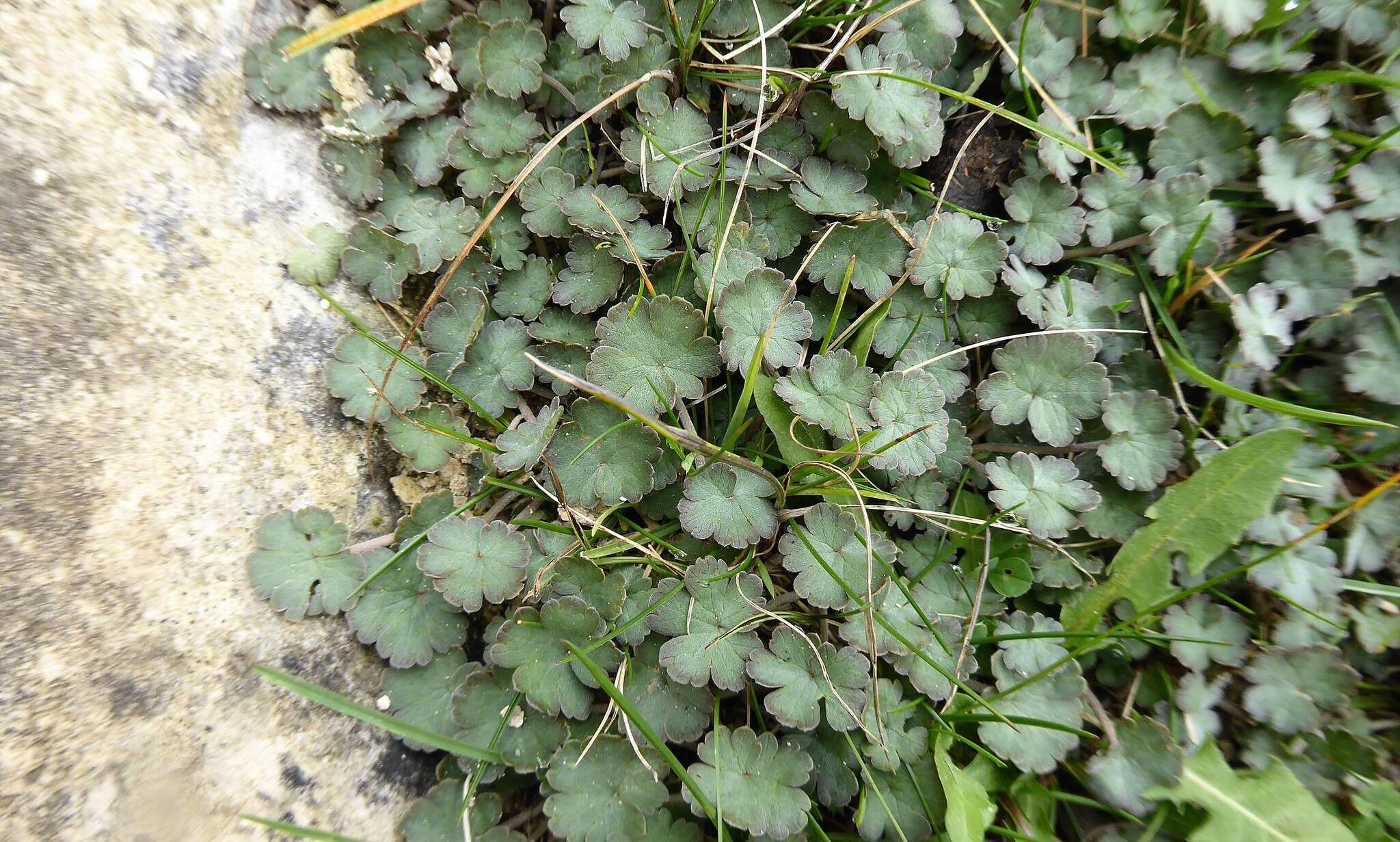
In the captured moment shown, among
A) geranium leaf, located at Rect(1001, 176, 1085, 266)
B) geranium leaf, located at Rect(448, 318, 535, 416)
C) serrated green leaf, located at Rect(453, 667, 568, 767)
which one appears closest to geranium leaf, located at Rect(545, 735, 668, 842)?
serrated green leaf, located at Rect(453, 667, 568, 767)

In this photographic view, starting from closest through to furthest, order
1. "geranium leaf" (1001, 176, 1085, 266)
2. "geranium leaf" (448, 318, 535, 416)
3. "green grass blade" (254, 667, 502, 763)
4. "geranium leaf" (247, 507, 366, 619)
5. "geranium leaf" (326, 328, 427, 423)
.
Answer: "green grass blade" (254, 667, 502, 763)
"geranium leaf" (247, 507, 366, 619)
"geranium leaf" (326, 328, 427, 423)
"geranium leaf" (448, 318, 535, 416)
"geranium leaf" (1001, 176, 1085, 266)

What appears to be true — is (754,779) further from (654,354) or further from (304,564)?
(304,564)

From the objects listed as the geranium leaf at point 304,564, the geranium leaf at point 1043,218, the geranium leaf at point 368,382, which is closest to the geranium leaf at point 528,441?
the geranium leaf at point 368,382

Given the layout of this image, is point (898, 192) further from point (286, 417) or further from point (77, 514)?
point (77, 514)

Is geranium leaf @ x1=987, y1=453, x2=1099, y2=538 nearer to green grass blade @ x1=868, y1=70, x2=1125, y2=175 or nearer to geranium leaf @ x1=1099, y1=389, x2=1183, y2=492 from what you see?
geranium leaf @ x1=1099, y1=389, x2=1183, y2=492

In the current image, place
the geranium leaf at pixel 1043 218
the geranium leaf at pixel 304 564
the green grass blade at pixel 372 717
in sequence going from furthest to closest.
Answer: the geranium leaf at pixel 1043 218, the geranium leaf at pixel 304 564, the green grass blade at pixel 372 717

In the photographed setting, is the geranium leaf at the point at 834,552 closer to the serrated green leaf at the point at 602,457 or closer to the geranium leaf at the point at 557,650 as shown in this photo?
the serrated green leaf at the point at 602,457
